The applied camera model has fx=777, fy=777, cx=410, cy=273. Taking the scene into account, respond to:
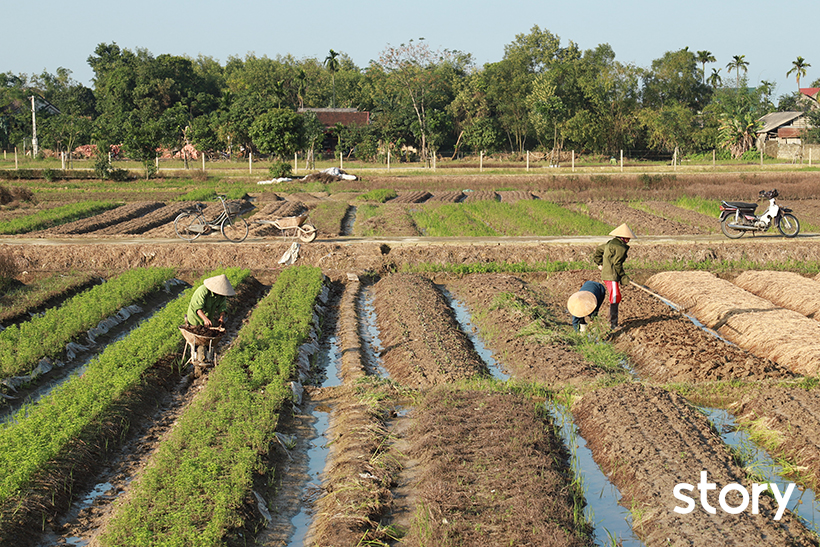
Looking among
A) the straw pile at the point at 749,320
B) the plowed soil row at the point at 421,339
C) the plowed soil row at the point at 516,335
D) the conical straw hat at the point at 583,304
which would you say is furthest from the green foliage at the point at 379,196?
the conical straw hat at the point at 583,304

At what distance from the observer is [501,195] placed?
30.6 metres

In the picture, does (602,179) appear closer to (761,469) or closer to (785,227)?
(785,227)

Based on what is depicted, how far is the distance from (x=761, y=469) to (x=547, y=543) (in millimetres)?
2600

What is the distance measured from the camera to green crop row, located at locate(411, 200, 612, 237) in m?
19.9

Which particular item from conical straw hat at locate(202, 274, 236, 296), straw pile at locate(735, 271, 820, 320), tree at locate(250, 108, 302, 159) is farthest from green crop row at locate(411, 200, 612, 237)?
tree at locate(250, 108, 302, 159)

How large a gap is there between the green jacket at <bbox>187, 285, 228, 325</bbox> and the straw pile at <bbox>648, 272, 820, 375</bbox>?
22.6 ft

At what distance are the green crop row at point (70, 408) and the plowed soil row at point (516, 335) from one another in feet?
14.1

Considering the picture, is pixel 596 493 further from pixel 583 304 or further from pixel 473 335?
pixel 473 335

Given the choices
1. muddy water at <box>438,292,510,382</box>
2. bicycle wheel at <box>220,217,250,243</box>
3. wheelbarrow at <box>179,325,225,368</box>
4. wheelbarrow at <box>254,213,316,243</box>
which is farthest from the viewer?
bicycle wheel at <box>220,217,250,243</box>

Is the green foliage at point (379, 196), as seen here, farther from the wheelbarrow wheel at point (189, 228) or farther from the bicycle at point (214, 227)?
the bicycle at point (214, 227)

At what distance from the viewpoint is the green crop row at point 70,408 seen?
20.0ft

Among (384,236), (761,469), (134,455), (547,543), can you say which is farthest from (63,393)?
(384,236)

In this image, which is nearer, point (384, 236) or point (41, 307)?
point (41, 307)

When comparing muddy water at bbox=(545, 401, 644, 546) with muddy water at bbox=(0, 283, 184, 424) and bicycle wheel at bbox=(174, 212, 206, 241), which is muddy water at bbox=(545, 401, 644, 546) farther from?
bicycle wheel at bbox=(174, 212, 206, 241)
